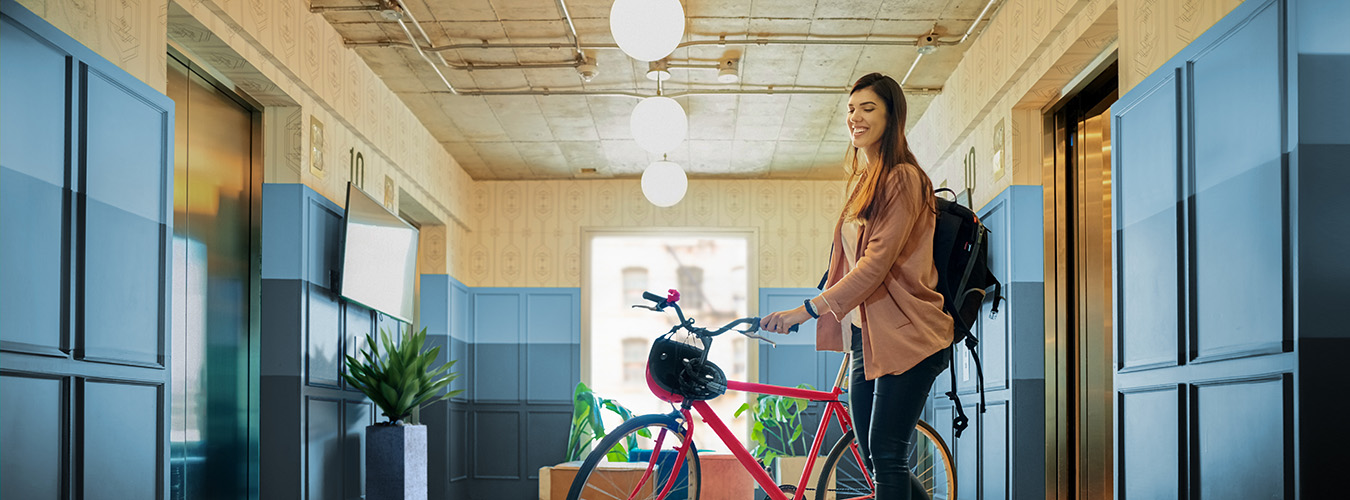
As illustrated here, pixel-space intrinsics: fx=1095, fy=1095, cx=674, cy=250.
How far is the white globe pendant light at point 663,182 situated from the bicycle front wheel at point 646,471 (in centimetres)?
390

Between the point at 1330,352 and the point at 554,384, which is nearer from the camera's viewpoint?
the point at 1330,352

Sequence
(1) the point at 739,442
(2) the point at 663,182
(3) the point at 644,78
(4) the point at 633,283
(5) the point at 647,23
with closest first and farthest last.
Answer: (1) the point at 739,442, (5) the point at 647,23, (3) the point at 644,78, (2) the point at 663,182, (4) the point at 633,283

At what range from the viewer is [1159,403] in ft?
9.48

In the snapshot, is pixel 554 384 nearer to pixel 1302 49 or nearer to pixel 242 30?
pixel 242 30

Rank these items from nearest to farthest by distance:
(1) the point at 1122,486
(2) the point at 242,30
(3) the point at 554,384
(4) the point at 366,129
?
(1) the point at 1122,486, (2) the point at 242,30, (4) the point at 366,129, (3) the point at 554,384

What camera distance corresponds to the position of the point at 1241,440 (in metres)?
2.41

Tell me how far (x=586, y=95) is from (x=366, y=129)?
1.31 m

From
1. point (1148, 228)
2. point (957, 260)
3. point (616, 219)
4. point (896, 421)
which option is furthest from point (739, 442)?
point (616, 219)

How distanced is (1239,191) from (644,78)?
12.9 feet

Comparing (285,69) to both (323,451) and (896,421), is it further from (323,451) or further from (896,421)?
(896,421)

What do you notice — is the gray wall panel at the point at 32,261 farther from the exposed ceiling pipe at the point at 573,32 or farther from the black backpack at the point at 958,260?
the exposed ceiling pipe at the point at 573,32

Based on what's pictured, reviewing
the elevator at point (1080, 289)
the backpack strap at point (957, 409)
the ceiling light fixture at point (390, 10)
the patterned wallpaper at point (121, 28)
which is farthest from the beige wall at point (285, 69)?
the elevator at point (1080, 289)

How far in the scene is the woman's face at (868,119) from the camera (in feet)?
7.98

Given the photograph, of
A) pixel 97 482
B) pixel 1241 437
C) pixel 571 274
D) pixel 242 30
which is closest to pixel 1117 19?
pixel 1241 437
